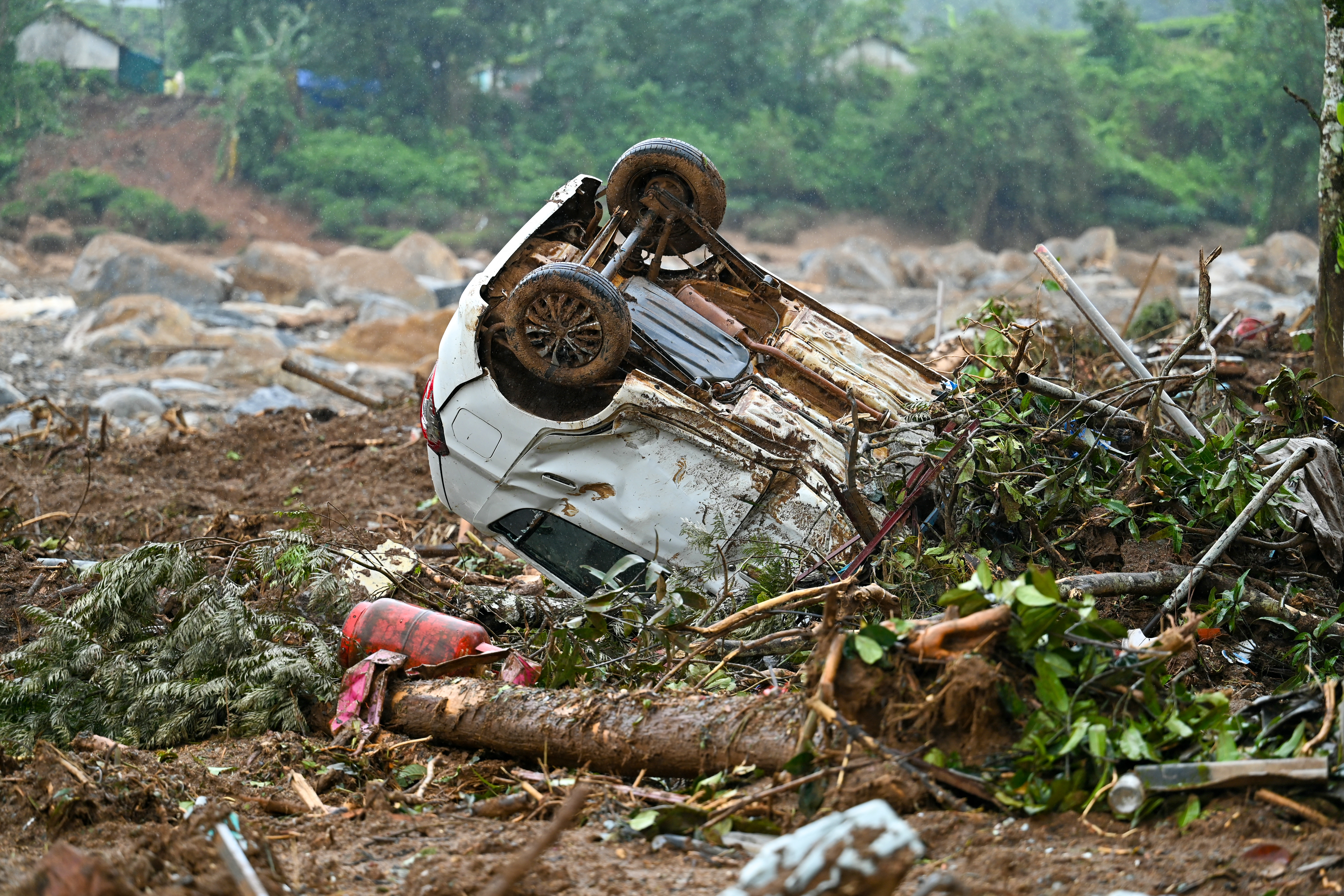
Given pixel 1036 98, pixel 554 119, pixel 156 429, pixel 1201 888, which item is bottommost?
pixel 156 429

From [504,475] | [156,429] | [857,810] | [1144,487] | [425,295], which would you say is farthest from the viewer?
[425,295]

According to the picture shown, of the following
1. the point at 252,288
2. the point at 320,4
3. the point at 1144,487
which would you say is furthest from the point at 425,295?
the point at 1144,487

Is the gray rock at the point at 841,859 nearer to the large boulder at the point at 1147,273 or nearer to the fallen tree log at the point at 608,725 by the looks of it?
the fallen tree log at the point at 608,725

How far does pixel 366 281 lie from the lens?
86.7 ft

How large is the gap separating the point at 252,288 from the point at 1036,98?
29.2 meters

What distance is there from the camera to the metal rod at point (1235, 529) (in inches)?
164

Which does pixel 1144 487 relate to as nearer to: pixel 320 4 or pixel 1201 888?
pixel 1201 888

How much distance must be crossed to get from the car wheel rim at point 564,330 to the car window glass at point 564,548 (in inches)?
30.4

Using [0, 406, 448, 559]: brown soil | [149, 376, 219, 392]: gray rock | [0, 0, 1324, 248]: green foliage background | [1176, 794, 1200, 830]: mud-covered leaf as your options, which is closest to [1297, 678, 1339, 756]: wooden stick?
[1176, 794, 1200, 830]: mud-covered leaf

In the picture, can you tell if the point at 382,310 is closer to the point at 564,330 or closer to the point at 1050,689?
the point at 564,330

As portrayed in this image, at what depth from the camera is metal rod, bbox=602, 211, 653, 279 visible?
5.49 m

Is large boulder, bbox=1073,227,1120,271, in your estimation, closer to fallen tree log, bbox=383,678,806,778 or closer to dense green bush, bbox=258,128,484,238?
dense green bush, bbox=258,128,484,238

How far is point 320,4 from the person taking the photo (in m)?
39.8

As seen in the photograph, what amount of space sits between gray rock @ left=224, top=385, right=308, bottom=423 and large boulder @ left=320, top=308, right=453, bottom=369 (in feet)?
12.1
